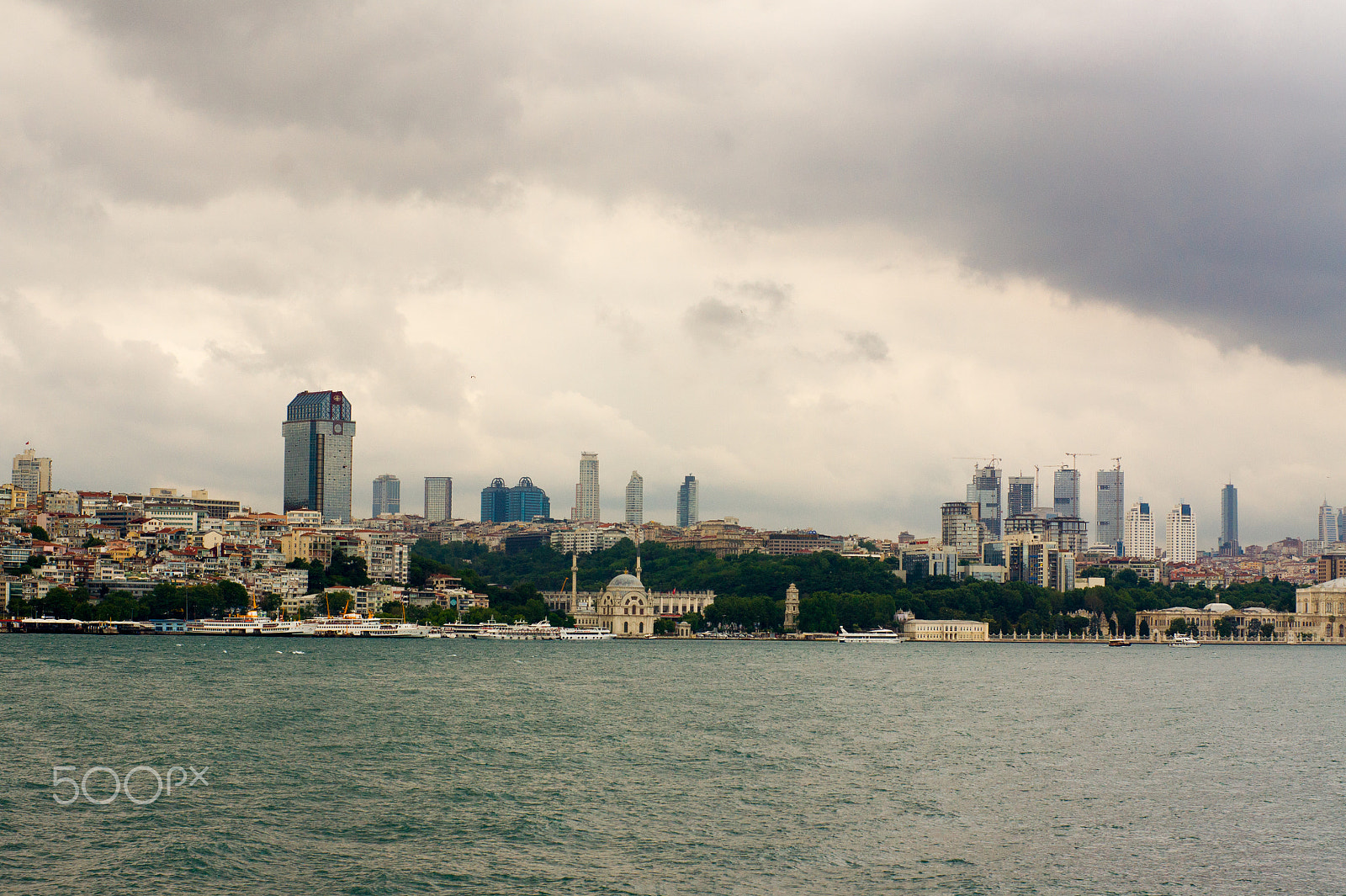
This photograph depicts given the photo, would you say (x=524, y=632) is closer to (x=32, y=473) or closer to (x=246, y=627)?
(x=246, y=627)

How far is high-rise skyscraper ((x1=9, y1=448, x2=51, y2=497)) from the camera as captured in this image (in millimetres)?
165875

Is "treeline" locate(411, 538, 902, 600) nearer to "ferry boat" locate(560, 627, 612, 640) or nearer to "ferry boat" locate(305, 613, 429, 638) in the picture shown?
"ferry boat" locate(560, 627, 612, 640)

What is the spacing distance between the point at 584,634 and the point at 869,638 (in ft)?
73.7

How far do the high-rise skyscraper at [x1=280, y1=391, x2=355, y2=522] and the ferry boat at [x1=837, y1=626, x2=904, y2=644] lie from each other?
97984 mm

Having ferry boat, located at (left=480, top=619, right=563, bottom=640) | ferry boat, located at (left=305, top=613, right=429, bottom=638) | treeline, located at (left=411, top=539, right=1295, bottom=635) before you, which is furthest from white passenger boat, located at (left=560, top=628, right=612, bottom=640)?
ferry boat, located at (left=305, top=613, right=429, bottom=638)

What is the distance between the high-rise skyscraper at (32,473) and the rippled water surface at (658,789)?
408ft

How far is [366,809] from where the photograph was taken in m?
23.0

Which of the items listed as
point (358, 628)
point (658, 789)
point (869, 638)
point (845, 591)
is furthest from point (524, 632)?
point (658, 789)

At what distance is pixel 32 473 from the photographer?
16650 cm

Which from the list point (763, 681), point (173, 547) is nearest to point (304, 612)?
point (173, 547)

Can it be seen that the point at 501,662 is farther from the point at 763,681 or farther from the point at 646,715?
the point at 646,715

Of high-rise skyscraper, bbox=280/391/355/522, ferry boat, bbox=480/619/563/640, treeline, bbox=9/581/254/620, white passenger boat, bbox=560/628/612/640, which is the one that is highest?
high-rise skyscraper, bbox=280/391/355/522

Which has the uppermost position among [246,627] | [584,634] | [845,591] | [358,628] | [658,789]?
[658,789]

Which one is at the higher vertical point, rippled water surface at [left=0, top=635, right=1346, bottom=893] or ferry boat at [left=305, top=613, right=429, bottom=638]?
rippled water surface at [left=0, top=635, right=1346, bottom=893]
